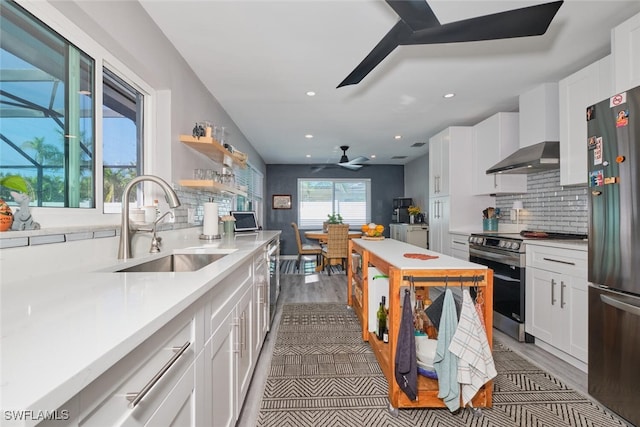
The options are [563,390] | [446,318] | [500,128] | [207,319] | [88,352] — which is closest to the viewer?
[88,352]

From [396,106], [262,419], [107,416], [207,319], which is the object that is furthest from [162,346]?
[396,106]

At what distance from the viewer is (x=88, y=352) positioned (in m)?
0.47

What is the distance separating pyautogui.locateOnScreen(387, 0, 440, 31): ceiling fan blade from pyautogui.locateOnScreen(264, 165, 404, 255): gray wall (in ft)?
20.8

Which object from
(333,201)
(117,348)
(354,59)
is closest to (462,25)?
(354,59)

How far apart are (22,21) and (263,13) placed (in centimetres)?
123

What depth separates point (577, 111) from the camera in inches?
99.1

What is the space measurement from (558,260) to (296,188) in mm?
6222

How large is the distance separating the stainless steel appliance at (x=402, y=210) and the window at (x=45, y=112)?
20.6ft

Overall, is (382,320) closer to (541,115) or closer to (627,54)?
(627,54)

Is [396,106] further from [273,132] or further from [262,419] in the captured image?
[262,419]

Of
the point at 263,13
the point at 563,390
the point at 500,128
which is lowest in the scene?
the point at 563,390

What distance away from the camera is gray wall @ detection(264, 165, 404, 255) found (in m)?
7.85

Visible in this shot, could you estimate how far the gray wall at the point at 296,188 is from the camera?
7.85m

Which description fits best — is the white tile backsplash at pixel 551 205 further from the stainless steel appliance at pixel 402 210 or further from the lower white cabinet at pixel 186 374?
the lower white cabinet at pixel 186 374
